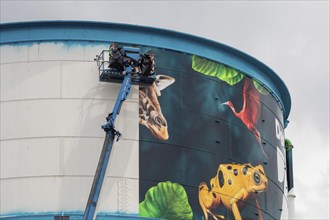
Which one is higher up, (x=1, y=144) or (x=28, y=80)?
(x=28, y=80)

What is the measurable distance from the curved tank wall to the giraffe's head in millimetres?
37

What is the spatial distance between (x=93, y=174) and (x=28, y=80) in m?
4.40

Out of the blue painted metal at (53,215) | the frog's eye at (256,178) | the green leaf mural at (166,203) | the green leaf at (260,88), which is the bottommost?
the blue painted metal at (53,215)

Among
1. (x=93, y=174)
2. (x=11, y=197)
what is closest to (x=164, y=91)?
(x=93, y=174)

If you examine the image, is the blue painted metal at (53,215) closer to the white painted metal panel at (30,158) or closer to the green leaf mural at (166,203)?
the green leaf mural at (166,203)

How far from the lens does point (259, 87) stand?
40.2 m

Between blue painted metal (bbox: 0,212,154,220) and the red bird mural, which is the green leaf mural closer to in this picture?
blue painted metal (bbox: 0,212,154,220)

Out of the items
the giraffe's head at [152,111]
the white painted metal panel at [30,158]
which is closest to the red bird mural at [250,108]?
the giraffe's head at [152,111]

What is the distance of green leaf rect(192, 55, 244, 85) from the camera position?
125 ft

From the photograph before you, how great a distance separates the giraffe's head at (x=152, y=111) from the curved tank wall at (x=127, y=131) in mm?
37

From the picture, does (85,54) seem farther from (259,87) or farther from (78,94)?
(259,87)

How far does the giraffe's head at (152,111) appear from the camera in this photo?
3612 centimetres

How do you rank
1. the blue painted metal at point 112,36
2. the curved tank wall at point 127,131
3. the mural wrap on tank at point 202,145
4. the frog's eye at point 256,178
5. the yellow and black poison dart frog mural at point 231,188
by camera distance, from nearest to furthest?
1. the curved tank wall at point 127,131
2. the mural wrap on tank at point 202,145
3. the yellow and black poison dart frog mural at point 231,188
4. the blue painted metal at point 112,36
5. the frog's eye at point 256,178

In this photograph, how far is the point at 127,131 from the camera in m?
35.8
